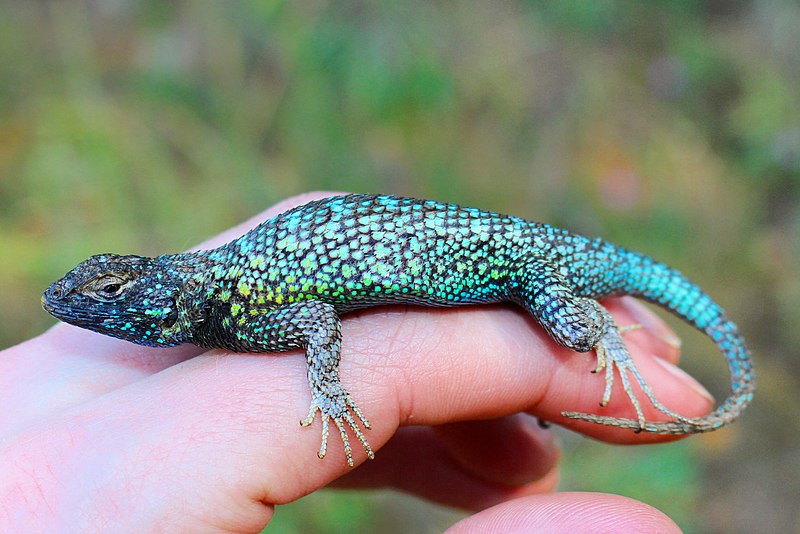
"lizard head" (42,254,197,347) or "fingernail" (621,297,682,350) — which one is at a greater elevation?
"lizard head" (42,254,197,347)

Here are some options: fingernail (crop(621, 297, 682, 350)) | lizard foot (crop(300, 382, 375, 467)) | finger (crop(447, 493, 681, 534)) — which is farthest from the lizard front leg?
fingernail (crop(621, 297, 682, 350))

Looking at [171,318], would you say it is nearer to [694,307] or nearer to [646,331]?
[646,331]

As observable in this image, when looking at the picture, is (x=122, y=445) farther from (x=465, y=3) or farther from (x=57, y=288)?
(x=465, y=3)

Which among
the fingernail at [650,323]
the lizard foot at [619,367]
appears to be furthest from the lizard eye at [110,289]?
the fingernail at [650,323]

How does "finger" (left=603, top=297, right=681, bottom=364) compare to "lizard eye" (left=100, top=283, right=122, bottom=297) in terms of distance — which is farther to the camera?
"finger" (left=603, top=297, right=681, bottom=364)

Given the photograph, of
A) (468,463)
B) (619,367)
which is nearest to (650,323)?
(619,367)

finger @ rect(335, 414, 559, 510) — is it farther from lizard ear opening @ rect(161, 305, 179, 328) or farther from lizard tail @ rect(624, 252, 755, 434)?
lizard ear opening @ rect(161, 305, 179, 328)

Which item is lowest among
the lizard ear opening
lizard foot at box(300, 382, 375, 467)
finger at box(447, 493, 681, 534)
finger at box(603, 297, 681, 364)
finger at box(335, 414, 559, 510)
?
finger at box(335, 414, 559, 510)

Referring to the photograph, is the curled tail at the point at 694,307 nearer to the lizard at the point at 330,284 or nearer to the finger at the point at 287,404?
the finger at the point at 287,404
